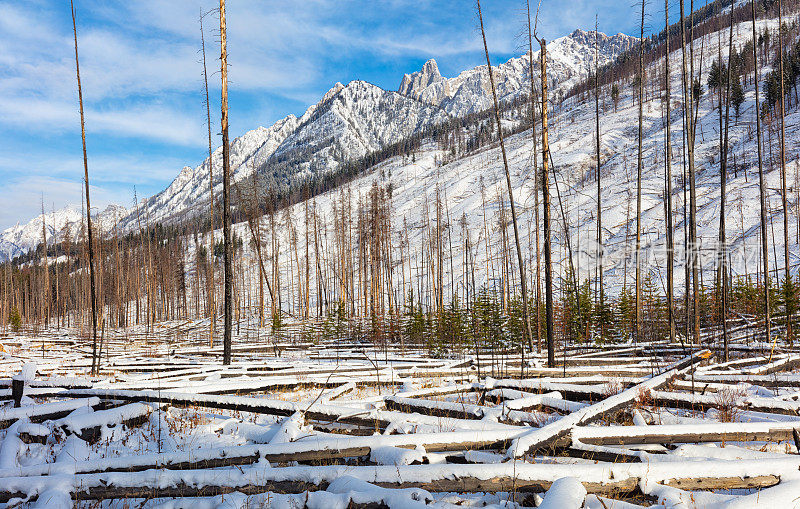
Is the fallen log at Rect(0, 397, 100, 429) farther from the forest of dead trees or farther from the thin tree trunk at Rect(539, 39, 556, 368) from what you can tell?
the thin tree trunk at Rect(539, 39, 556, 368)

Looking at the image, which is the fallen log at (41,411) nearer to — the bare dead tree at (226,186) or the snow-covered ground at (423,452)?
the snow-covered ground at (423,452)

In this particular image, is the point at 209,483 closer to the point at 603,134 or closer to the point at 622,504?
the point at 622,504

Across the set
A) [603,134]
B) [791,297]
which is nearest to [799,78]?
[603,134]

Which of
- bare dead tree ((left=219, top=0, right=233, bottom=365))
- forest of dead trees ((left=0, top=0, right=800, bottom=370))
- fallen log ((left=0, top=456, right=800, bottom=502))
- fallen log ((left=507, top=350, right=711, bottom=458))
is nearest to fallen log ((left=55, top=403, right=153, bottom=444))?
fallen log ((left=0, top=456, right=800, bottom=502))

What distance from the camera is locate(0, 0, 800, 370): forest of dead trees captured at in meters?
13.8

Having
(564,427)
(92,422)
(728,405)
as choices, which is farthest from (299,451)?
(728,405)

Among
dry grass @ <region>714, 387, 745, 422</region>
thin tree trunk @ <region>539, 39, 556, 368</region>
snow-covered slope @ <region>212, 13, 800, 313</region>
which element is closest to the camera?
dry grass @ <region>714, 387, 745, 422</region>

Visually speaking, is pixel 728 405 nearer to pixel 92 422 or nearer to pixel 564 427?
pixel 564 427

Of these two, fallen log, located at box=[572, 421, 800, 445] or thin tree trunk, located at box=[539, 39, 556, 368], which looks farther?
thin tree trunk, located at box=[539, 39, 556, 368]

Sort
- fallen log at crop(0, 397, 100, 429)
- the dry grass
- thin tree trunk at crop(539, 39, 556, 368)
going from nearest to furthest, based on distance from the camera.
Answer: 1. the dry grass
2. fallen log at crop(0, 397, 100, 429)
3. thin tree trunk at crop(539, 39, 556, 368)

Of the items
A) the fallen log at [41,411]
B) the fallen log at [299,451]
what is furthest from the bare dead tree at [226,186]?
the fallen log at [299,451]

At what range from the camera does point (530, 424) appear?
187 inches

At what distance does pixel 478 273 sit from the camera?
54.4 m

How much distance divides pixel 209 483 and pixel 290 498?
0.82 metres
